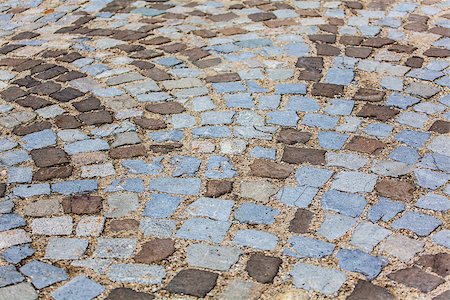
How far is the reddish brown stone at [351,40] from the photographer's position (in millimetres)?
5781

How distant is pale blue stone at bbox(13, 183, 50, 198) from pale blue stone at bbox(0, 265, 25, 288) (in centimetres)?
65

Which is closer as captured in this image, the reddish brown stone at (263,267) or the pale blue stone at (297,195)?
the reddish brown stone at (263,267)

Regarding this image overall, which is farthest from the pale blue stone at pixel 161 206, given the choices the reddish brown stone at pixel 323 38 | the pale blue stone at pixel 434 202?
the reddish brown stone at pixel 323 38

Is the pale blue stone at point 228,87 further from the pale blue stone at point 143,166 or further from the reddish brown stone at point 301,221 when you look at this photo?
the reddish brown stone at point 301,221

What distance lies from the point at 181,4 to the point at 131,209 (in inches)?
136

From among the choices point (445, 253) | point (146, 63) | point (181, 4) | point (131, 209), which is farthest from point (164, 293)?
point (181, 4)

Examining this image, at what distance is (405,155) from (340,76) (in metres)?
1.15

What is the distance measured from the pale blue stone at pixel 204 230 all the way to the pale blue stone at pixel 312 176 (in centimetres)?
57

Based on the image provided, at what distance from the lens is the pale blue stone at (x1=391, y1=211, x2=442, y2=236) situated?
359cm

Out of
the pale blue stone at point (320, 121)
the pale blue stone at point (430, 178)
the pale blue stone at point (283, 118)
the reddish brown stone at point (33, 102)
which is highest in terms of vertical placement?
the reddish brown stone at point (33, 102)

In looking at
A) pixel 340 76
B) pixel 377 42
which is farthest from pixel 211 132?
pixel 377 42

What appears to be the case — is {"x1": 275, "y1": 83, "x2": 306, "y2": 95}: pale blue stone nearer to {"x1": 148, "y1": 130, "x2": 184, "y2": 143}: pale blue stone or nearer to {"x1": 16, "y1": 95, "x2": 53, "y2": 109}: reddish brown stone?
{"x1": 148, "y1": 130, "x2": 184, "y2": 143}: pale blue stone

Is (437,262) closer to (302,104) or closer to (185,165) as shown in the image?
(185,165)

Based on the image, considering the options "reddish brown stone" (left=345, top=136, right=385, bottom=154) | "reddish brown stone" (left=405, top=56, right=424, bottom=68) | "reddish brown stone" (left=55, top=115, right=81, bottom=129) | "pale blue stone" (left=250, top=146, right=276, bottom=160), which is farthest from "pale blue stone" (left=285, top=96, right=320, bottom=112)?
"reddish brown stone" (left=55, top=115, right=81, bottom=129)
